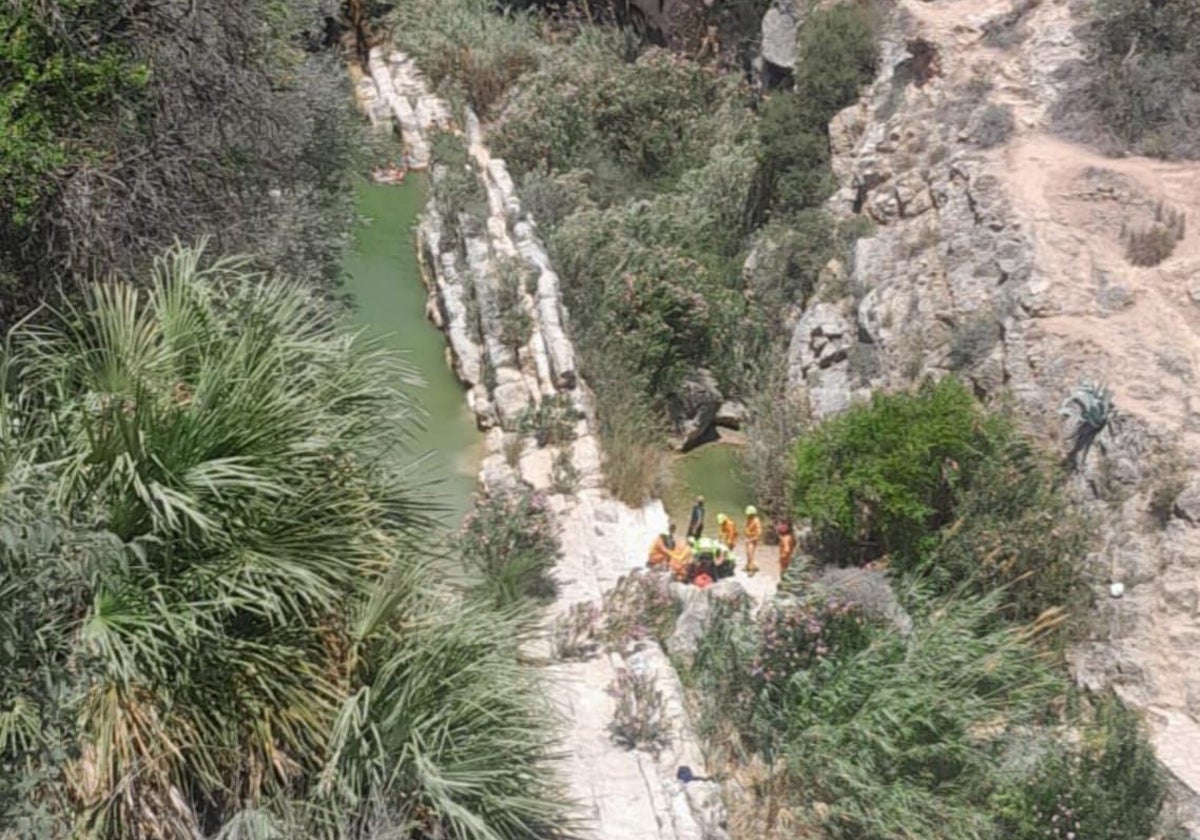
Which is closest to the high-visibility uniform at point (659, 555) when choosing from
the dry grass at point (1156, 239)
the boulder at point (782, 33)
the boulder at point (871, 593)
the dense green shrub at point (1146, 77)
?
the boulder at point (871, 593)

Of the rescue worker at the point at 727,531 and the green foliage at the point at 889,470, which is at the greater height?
the green foliage at the point at 889,470

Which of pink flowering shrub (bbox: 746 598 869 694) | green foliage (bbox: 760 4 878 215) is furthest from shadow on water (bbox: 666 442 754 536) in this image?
green foliage (bbox: 760 4 878 215)

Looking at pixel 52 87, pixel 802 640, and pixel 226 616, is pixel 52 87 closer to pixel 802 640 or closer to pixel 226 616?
pixel 226 616

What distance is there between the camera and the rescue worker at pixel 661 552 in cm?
1373

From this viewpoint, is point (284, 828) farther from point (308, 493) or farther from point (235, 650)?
point (308, 493)

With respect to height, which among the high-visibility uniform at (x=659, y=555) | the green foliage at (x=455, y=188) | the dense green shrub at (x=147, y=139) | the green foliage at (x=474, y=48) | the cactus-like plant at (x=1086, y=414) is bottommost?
the high-visibility uniform at (x=659, y=555)

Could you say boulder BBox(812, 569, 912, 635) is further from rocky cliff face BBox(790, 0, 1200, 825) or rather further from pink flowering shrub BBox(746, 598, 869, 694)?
A: rocky cliff face BBox(790, 0, 1200, 825)

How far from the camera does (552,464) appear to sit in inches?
595

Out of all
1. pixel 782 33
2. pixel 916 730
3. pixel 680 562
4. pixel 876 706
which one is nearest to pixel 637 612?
pixel 680 562

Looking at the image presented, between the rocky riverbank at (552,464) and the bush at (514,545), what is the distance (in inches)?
9.6

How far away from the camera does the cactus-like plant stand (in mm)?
13312

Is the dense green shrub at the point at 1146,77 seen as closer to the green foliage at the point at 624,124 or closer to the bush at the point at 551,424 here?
the green foliage at the point at 624,124

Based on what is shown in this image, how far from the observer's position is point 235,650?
26.8ft

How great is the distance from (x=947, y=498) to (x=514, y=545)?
12.8ft
